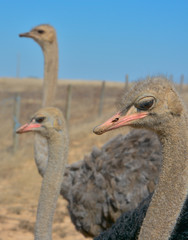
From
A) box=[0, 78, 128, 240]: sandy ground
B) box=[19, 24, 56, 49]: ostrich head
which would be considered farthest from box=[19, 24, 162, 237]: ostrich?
box=[19, 24, 56, 49]: ostrich head

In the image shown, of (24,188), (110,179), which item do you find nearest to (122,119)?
(110,179)

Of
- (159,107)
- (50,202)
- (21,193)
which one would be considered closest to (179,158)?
(159,107)

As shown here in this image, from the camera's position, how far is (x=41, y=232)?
10.5 ft

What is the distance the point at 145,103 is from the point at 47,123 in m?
A: 1.63

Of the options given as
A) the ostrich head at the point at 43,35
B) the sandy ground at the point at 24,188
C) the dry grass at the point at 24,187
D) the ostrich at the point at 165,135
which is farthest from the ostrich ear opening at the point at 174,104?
the ostrich head at the point at 43,35

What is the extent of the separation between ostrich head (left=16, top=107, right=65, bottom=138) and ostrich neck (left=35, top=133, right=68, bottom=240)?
0.07 m

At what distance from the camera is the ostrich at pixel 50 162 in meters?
3.24

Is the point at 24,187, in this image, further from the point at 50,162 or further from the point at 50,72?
the point at 50,162

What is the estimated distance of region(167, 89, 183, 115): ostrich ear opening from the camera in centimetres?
204

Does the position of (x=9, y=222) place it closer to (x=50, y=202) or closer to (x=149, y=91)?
(x=50, y=202)

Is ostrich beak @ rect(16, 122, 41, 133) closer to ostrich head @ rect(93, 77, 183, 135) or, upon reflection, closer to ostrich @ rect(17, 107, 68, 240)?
ostrich @ rect(17, 107, 68, 240)

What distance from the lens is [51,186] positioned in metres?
3.32

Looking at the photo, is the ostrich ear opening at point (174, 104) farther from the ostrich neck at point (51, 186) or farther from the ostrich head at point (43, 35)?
the ostrich head at point (43, 35)

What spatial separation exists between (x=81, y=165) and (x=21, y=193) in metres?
3.48
